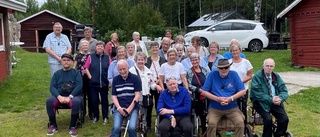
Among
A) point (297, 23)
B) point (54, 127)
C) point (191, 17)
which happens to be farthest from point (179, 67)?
point (191, 17)

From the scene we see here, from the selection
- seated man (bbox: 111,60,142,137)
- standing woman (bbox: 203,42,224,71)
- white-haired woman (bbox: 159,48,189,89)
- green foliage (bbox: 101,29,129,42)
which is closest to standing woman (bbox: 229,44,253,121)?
standing woman (bbox: 203,42,224,71)

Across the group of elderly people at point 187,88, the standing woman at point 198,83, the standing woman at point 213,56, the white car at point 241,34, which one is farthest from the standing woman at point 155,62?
the white car at point 241,34

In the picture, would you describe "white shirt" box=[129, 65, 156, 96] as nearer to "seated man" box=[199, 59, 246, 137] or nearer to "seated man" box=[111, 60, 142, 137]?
"seated man" box=[111, 60, 142, 137]

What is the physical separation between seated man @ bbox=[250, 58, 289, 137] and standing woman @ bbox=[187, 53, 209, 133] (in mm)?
722

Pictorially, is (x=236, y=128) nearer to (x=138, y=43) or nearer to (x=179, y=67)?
(x=179, y=67)

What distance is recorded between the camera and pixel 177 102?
5113 mm

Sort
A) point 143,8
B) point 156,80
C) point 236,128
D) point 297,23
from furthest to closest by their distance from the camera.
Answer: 1. point 143,8
2. point 297,23
3. point 156,80
4. point 236,128

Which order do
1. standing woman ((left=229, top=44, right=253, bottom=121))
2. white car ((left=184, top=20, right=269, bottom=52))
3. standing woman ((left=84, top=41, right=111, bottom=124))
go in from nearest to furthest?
standing woman ((left=229, top=44, right=253, bottom=121)) < standing woman ((left=84, top=41, right=111, bottom=124)) < white car ((left=184, top=20, right=269, bottom=52))

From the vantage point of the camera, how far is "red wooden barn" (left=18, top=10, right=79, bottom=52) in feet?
94.5

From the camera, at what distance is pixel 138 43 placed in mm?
7961

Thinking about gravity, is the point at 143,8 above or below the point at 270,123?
above

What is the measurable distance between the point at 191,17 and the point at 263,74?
4373cm

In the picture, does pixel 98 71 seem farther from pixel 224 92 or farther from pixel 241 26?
pixel 241 26

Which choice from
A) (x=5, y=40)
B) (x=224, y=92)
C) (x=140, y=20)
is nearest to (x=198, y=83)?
(x=224, y=92)
